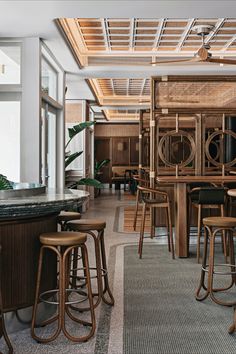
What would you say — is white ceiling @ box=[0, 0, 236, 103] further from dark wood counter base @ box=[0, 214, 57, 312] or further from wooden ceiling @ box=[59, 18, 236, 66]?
dark wood counter base @ box=[0, 214, 57, 312]

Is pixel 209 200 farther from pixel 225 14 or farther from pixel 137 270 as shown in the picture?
pixel 225 14

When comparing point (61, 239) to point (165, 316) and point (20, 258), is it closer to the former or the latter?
point (20, 258)

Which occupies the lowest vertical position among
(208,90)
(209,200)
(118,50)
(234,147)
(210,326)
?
(210,326)

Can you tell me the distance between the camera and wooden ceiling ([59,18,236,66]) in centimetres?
557

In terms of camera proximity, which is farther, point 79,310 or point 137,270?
point 137,270

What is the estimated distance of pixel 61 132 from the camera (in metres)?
7.34

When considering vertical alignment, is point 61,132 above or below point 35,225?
above

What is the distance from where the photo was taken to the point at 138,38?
20.6 feet

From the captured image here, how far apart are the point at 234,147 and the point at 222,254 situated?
4755 mm

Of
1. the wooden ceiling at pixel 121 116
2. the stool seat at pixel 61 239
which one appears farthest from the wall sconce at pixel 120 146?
the stool seat at pixel 61 239

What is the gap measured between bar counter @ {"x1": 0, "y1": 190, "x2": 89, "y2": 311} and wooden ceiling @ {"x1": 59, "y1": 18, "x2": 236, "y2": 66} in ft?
8.76

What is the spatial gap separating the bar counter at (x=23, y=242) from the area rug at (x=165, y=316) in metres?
0.68

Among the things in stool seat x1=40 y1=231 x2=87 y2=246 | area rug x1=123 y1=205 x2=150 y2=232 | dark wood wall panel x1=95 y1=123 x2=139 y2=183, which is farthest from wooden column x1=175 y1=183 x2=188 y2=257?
dark wood wall panel x1=95 y1=123 x2=139 y2=183

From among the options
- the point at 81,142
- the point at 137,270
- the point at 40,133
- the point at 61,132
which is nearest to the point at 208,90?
the point at 61,132
